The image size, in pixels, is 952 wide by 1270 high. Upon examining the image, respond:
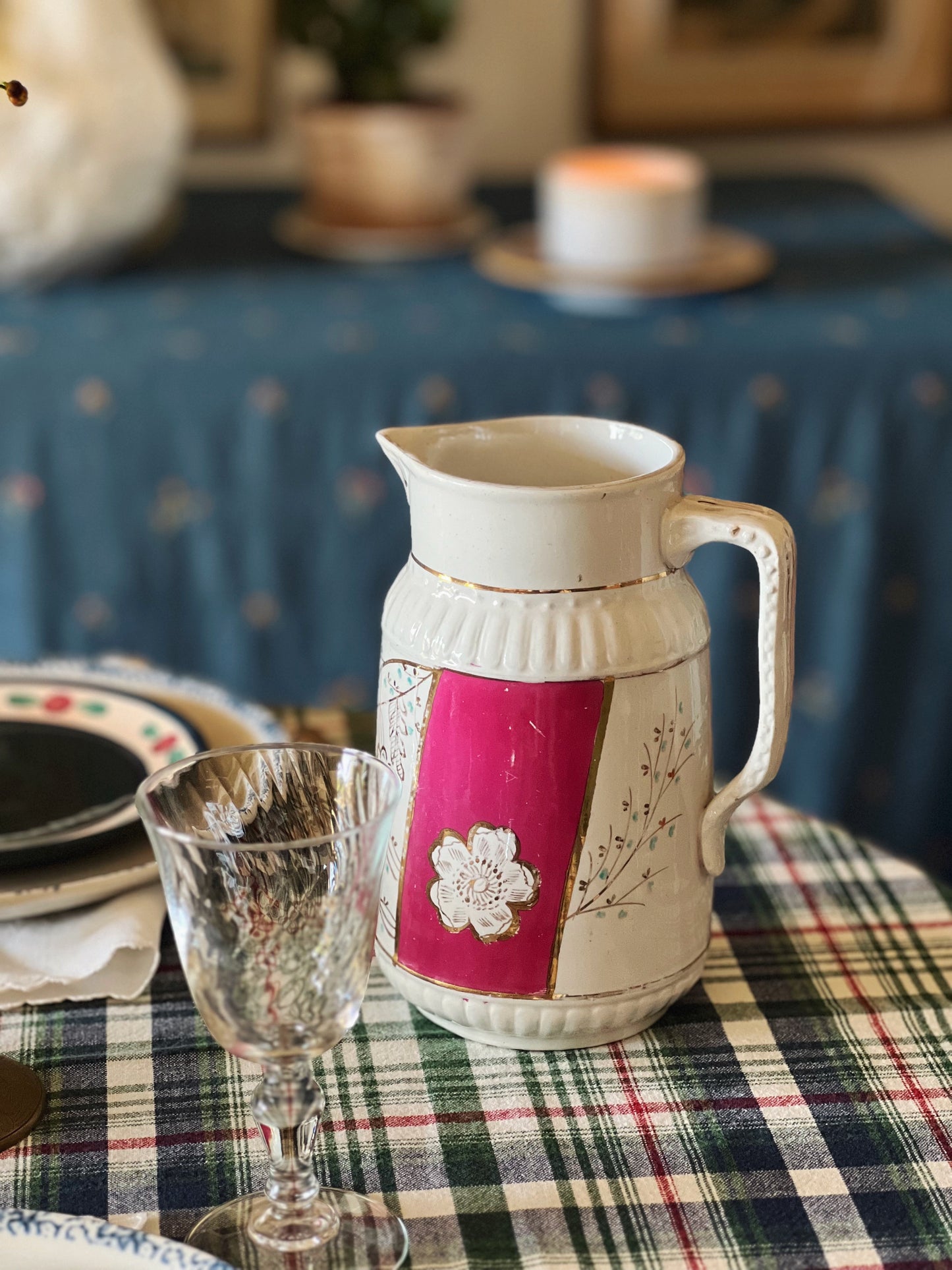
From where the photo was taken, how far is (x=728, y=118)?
1.81 m

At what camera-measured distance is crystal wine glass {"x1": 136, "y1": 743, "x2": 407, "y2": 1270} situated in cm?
38

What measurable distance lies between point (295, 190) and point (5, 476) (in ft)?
2.23

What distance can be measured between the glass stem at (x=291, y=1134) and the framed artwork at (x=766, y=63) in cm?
160

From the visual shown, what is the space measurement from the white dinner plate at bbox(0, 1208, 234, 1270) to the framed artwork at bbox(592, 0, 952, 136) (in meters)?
1.63

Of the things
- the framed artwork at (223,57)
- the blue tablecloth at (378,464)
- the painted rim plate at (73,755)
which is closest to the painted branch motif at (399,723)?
the painted rim plate at (73,755)

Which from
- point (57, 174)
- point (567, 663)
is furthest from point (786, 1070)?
point (57, 174)

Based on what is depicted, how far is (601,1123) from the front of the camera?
45 centimetres

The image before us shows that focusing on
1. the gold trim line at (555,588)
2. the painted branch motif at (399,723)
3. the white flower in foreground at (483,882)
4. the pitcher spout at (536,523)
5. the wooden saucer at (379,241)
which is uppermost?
the pitcher spout at (536,523)

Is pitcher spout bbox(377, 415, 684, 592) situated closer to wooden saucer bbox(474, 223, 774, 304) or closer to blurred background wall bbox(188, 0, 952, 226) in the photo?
wooden saucer bbox(474, 223, 774, 304)

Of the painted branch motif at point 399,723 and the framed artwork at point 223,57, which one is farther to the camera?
the framed artwork at point 223,57

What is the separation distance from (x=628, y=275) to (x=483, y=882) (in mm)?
970

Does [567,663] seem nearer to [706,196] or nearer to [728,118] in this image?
[706,196]

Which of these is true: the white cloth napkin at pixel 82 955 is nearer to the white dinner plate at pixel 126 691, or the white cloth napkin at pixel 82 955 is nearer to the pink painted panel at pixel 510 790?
the white dinner plate at pixel 126 691

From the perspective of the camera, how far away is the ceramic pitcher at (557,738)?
44 centimetres
